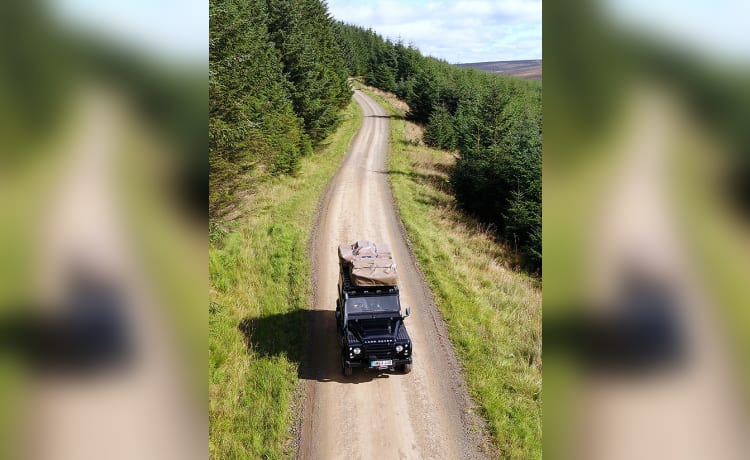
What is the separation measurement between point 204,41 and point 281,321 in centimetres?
1796

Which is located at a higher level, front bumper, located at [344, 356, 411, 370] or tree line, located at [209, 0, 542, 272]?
tree line, located at [209, 0, 542, 272]

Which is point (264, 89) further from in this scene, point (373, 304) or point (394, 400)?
point (394, 400)

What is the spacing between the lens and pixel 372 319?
16.1m

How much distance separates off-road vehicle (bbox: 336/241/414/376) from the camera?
15477 millimetres

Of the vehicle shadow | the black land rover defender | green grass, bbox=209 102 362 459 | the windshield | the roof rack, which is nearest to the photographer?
green grass, bbox=209 102 362 459

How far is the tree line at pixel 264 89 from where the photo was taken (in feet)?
46.6

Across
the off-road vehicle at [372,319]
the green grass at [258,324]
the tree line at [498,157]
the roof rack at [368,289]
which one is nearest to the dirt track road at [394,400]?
the green grass at [258,324]

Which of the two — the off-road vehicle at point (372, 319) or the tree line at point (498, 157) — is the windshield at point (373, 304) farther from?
the tree line at point (498, 157)

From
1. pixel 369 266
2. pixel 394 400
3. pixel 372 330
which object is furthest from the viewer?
pixel 369 266

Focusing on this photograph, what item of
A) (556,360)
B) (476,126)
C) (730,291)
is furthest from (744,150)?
(476,126)

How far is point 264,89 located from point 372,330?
14.5m

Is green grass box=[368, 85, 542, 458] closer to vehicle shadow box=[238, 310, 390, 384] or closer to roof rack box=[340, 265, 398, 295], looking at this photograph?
roof rack box=[340, 265, 398, 295]

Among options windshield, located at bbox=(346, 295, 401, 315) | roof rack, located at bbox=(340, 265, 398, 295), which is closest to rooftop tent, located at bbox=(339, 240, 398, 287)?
roof rack, located at bbox=(340, 265, 398, 295)

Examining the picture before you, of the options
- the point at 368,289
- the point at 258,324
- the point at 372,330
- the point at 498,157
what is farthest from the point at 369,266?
the point at 498,157
